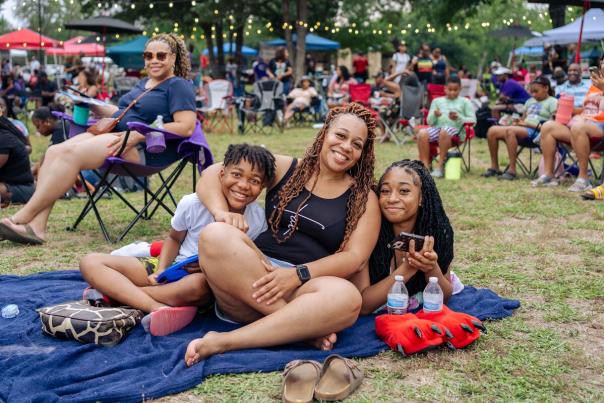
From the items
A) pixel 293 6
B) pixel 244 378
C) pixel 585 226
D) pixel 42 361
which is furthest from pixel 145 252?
pixel 293 6

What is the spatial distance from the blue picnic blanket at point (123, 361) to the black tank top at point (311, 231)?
0.36 meters

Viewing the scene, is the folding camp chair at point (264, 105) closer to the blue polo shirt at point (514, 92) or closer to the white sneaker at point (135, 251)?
the blue polo shirt at point (514, 92)

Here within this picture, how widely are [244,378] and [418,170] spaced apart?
1228mm

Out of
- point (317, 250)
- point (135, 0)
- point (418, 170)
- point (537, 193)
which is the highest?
point (135, 0)

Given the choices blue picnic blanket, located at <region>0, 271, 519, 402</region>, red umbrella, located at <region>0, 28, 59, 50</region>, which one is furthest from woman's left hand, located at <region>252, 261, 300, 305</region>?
red umbrella, located at <region>0, 28, 59, 50</region>

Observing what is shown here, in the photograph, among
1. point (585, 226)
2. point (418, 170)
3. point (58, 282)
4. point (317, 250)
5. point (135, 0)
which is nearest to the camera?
point (317, 250)

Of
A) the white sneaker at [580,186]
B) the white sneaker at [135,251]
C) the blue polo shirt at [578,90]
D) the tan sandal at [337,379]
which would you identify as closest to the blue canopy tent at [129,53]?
the blue polo shirt at [578,90]

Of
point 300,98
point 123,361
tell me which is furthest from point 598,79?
point 300,98

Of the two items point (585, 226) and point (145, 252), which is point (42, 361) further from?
point (585, 226)

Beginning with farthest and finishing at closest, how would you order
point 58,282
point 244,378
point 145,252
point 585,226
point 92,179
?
point 92,179, point 585,226, point 58,282, point 145,252, point 244,378

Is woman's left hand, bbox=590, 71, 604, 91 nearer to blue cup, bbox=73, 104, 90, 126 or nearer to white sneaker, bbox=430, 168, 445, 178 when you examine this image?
white sneaker, bbox=430, 168, 445, 178

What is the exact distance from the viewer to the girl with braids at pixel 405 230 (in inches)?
115

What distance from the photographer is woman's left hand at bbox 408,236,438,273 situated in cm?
276

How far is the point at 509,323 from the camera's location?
305 cm
